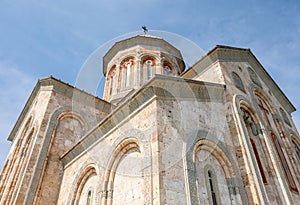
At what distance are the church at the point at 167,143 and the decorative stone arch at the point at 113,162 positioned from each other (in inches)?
1.0

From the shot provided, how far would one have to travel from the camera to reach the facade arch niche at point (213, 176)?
5.34 m

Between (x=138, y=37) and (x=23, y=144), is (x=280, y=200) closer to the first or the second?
(x=23, y=144)

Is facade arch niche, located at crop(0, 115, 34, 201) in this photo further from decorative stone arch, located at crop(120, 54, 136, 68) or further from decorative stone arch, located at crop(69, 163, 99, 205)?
decorative stone arch, located at crop(120, 54, 136, 68)

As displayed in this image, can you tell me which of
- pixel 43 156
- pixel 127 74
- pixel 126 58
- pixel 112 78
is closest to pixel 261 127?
pixel 43 156

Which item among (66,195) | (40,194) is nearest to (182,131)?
(66,195)

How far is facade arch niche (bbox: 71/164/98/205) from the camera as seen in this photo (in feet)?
22.9

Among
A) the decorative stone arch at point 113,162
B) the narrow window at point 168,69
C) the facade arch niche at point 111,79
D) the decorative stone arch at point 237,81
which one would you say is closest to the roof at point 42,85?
the facade arch niche at point 111,79

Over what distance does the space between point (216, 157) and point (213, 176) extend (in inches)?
21.8

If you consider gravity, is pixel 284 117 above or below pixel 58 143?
above

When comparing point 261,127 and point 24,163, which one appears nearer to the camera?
point 261,127

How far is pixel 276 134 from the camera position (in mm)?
9016

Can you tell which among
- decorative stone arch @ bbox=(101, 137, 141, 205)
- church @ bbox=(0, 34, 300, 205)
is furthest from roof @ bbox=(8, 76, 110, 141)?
decorative stone arch @ bbox=(101, 137, 141, 205)

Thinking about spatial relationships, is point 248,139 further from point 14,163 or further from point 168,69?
point 14,163

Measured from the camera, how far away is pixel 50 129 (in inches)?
358
